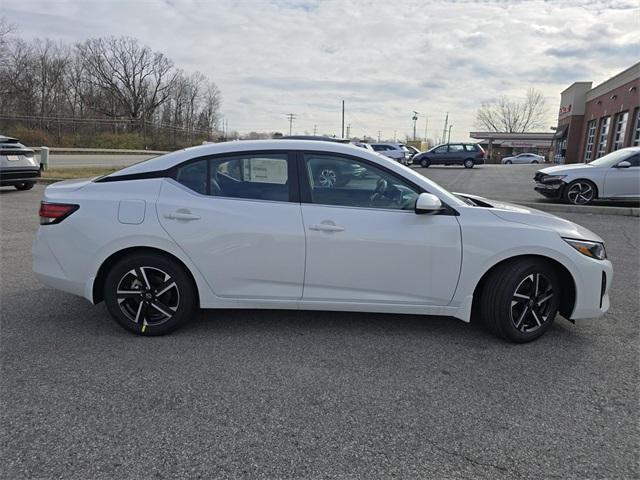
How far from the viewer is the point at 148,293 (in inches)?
139

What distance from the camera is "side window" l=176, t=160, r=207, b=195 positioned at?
3586 mm

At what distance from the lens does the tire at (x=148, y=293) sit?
11.5ft

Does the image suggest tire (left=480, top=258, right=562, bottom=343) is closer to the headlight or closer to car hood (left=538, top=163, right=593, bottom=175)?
the headlight

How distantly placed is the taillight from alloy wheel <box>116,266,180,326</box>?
696 mm

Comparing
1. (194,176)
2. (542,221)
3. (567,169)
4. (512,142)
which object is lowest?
(542,221)

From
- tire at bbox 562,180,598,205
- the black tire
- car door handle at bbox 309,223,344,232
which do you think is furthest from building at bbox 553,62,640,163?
the black tire

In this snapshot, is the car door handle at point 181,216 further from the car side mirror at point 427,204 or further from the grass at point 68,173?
the grass at point 68,173

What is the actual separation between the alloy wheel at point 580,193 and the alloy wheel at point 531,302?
8.75 metres

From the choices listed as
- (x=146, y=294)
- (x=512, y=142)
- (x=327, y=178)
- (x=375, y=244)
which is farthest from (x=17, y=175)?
(x=512, y=142)

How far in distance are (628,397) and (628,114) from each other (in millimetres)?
25135

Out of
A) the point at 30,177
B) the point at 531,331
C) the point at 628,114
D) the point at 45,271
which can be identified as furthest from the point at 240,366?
the point at 628,114

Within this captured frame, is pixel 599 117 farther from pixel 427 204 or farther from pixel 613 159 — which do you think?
pixel 427 204

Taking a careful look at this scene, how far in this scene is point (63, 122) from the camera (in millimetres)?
51594

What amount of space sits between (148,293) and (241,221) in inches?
37.8
